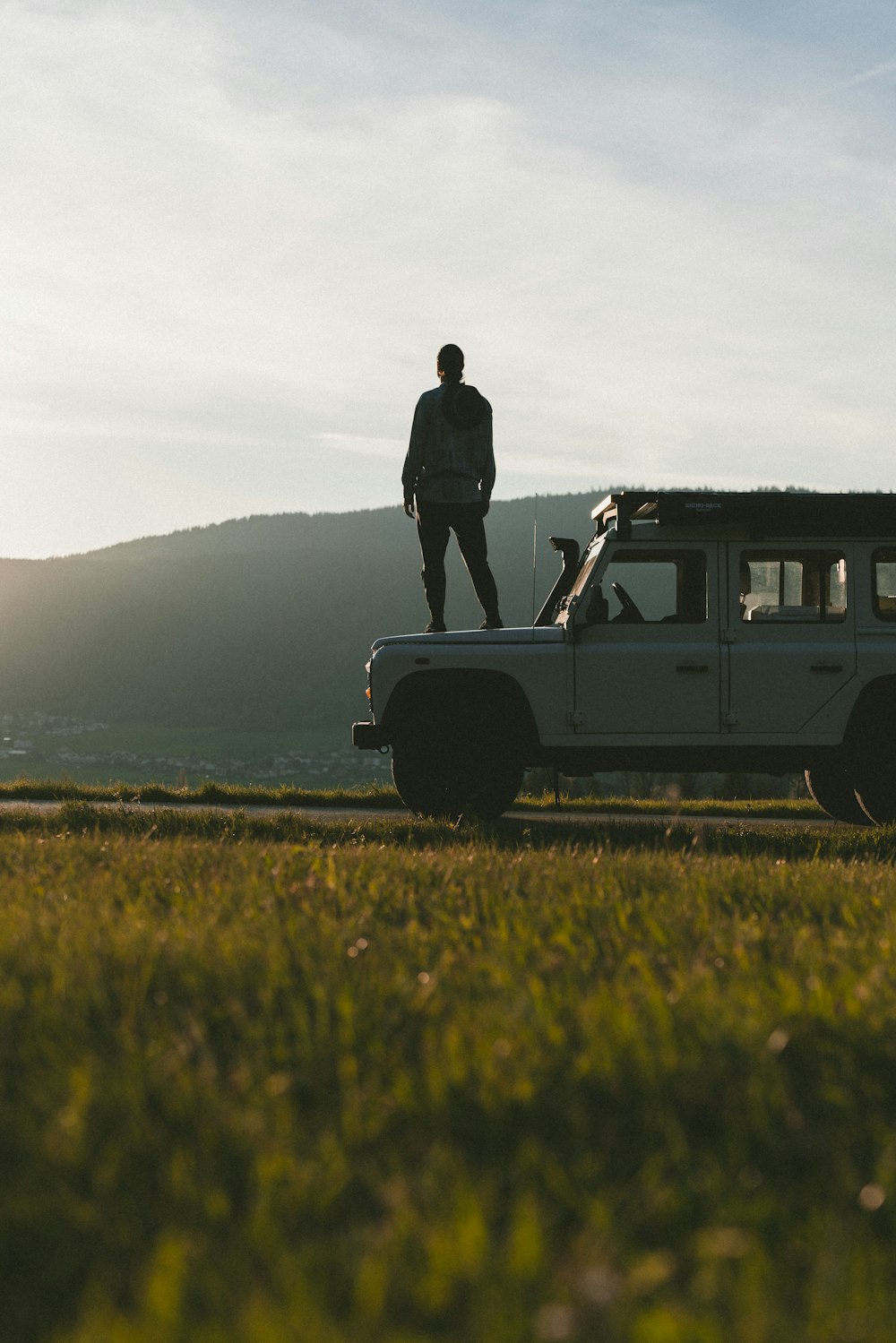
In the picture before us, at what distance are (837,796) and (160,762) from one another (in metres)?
88.2

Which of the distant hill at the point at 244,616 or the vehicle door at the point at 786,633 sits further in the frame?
the distant hill at the point at 244,616

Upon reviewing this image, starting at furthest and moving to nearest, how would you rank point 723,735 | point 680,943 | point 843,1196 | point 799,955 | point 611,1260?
A: point 723,735 → point 680,943 → point 799,955 → point 843,1196 → point 611,1260

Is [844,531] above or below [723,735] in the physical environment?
above

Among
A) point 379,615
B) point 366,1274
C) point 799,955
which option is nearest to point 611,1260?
point 366,1274

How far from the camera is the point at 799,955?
3.62 meters

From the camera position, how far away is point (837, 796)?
34.5 ft

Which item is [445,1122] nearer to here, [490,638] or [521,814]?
[490,638]

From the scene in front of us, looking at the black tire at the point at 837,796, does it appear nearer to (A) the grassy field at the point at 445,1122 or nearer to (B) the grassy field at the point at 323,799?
(B) the grassy field at the point at 323,799

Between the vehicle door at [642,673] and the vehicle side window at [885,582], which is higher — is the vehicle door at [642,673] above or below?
below

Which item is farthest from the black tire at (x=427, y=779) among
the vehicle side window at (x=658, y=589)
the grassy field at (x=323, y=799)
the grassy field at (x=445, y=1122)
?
the grassy field at (x=445, y=1122)

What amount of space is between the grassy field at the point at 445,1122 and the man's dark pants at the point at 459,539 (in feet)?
19.5

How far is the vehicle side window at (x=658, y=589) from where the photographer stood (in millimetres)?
8805

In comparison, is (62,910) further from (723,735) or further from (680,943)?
(723,735)

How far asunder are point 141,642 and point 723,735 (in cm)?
14677
